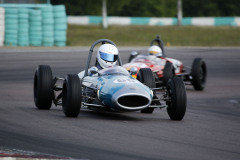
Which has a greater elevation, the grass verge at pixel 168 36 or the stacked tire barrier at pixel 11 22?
the stacked tire barrier at pixel 11 22

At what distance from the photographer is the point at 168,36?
44062 millimetres

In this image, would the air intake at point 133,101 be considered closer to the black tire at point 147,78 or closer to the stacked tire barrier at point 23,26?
the black tire at point 147,78

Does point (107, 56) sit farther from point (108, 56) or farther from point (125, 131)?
Result: point (125, 131)

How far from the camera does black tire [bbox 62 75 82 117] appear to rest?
31.1 ft

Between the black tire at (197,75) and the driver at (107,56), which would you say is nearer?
the driver at (107,56)

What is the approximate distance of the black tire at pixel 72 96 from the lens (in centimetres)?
947

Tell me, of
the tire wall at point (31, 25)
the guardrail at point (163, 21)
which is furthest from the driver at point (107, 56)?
the guardrail at point (163, 21)

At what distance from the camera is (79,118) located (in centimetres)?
970

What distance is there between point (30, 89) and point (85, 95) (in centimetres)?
535

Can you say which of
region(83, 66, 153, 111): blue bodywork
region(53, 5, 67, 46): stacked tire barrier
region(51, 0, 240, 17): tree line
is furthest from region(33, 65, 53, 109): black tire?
region(51, 0, 240, 17): tree line

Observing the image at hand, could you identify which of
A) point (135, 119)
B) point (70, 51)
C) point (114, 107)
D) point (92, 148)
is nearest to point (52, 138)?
point (92, 148)

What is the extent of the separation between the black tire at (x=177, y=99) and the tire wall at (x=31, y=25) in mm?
20018

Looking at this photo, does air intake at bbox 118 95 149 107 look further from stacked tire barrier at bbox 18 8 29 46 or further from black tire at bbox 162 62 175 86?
stacked tire barrier at bbox 18 8 29 46

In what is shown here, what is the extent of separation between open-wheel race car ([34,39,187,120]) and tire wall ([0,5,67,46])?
727 inches
